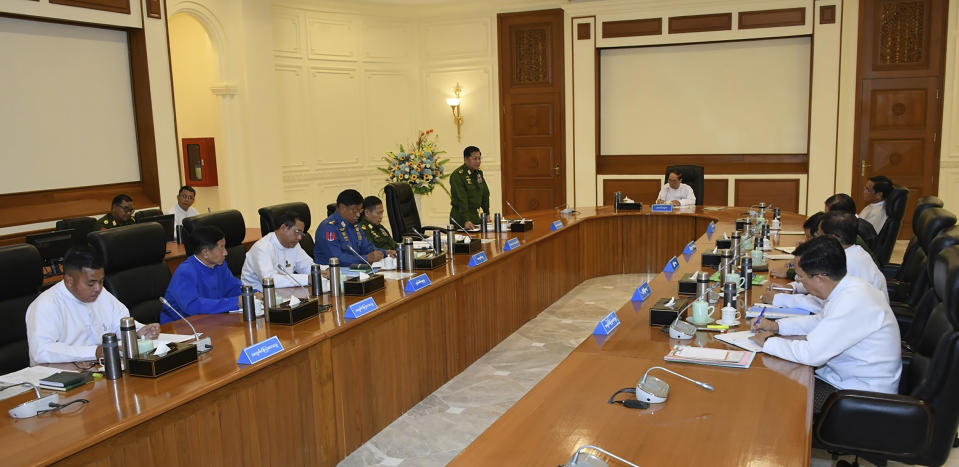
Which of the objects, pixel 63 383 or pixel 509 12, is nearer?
pixel 63 383

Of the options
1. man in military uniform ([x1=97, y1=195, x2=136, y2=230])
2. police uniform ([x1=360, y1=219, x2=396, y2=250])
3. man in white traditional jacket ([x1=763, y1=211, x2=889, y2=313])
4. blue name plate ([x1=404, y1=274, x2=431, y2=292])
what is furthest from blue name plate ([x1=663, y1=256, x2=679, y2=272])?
man in military uniform ([x1=97, y1=195, x2=136, y2=230])

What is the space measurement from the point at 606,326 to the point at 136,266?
2.18 metres

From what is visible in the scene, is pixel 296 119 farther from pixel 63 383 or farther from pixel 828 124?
pixel 63 383

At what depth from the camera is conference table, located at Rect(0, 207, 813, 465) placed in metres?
1.85

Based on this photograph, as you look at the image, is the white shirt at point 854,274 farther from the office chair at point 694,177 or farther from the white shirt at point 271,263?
the office chair at point 694,177

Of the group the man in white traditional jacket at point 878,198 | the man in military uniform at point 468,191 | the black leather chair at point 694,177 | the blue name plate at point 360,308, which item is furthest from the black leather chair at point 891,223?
the blue name plate at point 360,308

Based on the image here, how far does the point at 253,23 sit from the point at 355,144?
2.09m

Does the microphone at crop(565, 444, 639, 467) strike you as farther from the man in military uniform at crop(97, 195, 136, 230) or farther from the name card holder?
the man in military uniform at crop(97, 195, 136, 230)

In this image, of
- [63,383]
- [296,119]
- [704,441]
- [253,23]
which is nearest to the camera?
[704,441]

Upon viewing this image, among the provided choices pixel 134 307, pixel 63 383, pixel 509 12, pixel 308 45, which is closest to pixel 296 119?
pixel 308 45

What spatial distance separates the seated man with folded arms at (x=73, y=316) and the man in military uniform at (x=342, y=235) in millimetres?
1683

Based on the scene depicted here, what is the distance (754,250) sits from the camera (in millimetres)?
4086

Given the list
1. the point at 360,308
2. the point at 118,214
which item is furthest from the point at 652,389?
the point at 118,214

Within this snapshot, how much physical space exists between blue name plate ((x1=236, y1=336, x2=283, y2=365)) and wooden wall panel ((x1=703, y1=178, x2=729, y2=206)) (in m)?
6.87
